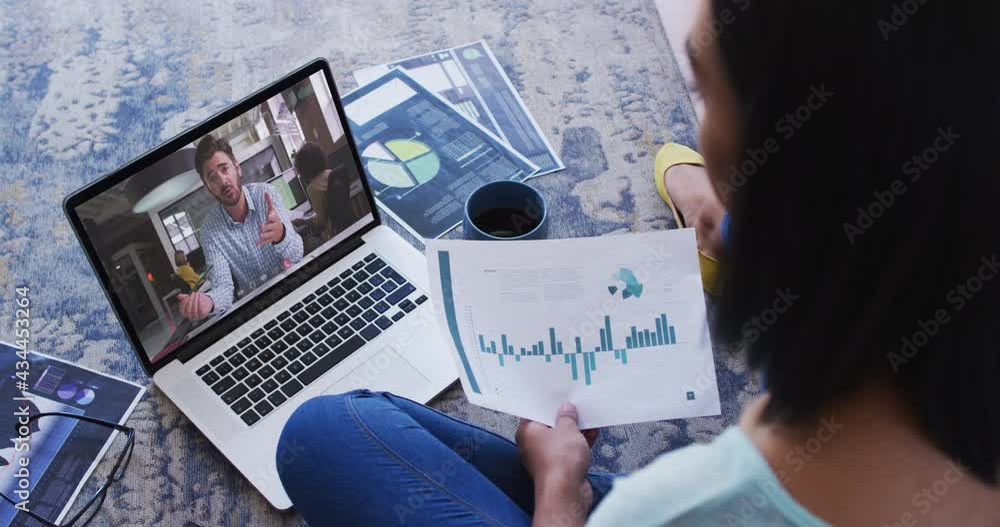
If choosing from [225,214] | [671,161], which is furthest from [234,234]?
[671,161]

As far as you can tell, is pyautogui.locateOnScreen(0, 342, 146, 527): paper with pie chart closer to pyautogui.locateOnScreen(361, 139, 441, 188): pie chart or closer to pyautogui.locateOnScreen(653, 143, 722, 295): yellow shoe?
pyautogui.locateOnScreen(361, 139, 441, 188): pie chart

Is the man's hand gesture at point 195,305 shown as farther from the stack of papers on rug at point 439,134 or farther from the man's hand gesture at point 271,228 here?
the stack of papers on rug at point 439,134

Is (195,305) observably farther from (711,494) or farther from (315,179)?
(711,494)

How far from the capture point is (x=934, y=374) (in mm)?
486

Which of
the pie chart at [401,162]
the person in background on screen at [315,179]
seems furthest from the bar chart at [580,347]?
the pie chart at [401,162]

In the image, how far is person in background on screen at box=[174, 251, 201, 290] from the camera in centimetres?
85

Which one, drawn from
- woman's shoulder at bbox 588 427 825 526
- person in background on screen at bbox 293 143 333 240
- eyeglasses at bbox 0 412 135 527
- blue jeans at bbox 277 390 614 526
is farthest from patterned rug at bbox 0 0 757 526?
woman's shoulder at bbox 588 427 825 526

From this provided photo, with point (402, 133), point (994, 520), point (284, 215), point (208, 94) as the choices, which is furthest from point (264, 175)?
point (994, 520)

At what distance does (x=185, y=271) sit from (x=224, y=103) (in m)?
0.44

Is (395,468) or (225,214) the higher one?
(225,214)

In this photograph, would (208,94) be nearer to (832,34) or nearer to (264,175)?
(264,175)

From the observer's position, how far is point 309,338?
0.91m

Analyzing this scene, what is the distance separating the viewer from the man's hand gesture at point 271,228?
896 millimetres

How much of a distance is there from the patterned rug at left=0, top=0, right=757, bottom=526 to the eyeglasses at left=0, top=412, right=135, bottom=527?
0.01 meters
